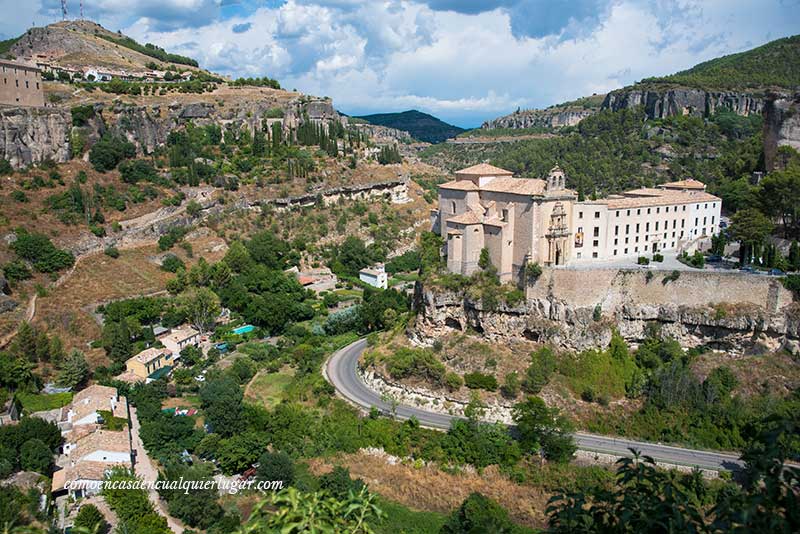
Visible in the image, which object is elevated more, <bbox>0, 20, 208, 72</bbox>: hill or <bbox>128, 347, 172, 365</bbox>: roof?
<bbox>0, 20, 208, 72</bbox>: hill

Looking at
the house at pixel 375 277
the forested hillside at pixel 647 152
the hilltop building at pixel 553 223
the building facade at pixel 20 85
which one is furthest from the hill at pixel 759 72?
the building facade at pixel 20 85

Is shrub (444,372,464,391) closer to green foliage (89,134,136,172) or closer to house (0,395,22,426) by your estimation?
house (0,395,22,426)

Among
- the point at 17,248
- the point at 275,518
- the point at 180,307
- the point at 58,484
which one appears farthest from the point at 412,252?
the point at 275,518

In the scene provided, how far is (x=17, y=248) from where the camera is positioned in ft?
156

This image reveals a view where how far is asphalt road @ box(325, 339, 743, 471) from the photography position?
30.8 meters

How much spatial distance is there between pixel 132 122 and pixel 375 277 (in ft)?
123

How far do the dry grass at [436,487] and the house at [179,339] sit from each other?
1756 centimetres

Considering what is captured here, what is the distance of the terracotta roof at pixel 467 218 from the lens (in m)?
40.4

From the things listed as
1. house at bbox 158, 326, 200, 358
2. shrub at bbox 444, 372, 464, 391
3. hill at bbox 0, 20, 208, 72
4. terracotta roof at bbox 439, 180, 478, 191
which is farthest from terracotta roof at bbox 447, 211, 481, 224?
hill at bbox 0, 20, 208, 72

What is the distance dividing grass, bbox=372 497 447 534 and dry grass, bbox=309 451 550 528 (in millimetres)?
522

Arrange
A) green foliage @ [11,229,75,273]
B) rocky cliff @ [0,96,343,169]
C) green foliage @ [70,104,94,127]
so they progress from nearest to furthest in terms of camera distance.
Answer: green foliage @ [11,229,75,273]
rocky cliff @ [0,96,343,169]
green foliage @ [70,104,94,127]

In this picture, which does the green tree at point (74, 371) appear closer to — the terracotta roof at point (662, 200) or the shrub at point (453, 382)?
the shrub at point (453, 382)

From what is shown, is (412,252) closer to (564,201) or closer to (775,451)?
(564,201)

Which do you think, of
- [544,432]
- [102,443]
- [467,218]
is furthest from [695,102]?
[102,443]
